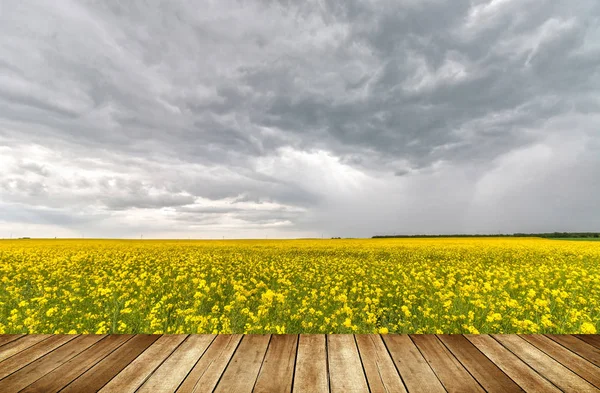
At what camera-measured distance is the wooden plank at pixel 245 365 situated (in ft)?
9.75

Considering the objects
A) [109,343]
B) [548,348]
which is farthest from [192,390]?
[548,348]

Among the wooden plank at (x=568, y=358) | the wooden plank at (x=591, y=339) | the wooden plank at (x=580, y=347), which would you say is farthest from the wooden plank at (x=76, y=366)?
the wooden plank at (x=591, y=339)

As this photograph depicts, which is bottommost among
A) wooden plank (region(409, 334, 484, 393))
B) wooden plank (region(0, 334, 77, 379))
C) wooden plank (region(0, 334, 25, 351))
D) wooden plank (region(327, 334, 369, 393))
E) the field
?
the field

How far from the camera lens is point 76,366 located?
3461mm

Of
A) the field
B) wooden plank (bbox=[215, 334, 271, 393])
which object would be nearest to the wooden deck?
wooden plank (bbox=[215, 334, 271, 393])

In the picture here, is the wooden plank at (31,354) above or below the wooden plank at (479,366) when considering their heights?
above

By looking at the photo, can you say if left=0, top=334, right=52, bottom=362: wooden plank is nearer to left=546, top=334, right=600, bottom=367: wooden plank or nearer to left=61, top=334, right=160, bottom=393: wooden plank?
left=61, top=334, right=160, bottom=393: wooden plank

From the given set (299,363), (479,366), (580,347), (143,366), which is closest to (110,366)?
(143,366)

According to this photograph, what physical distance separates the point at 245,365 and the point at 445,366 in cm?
198

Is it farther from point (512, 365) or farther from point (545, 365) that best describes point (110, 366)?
point (545, 365)

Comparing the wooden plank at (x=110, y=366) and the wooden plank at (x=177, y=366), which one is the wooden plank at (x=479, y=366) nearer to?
the wooden plank at (x=177, y=366)

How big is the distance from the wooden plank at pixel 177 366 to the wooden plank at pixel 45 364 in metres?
1.10

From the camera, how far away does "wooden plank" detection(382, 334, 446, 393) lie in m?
2.98

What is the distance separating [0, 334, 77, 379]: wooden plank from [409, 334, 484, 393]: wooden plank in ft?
13.5
